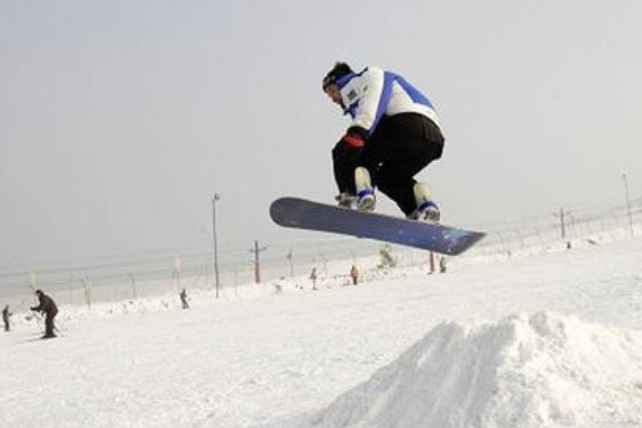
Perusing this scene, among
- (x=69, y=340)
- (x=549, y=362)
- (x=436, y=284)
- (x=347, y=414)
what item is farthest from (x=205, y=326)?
(x=549, y=362)

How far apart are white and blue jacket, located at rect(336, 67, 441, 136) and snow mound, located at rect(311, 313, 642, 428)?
2223mm

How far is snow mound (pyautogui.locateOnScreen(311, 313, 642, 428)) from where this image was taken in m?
5.46

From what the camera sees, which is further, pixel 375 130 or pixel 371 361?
pixel 371 361

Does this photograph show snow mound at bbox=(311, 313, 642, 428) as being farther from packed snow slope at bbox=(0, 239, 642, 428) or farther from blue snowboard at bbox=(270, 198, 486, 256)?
blue snowboard at bbox=(270, 198, 486, 256)

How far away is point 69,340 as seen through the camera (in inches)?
838

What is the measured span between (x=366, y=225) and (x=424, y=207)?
1.40 feet

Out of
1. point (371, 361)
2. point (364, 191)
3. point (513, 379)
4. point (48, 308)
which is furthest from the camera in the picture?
point (48, 308)

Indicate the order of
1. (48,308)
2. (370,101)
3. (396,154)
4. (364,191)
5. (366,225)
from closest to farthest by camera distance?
(370,101) < (364,191) < (396,154) < (366,225) < (48,308)

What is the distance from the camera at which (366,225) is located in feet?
16.4

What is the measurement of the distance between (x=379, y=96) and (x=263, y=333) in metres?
13.5

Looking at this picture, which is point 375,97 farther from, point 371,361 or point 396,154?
point 371,361

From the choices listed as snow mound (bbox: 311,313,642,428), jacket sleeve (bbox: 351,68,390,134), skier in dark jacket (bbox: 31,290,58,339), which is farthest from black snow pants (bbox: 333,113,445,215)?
skier in dark jacket (bbox: 31,290,58,339)

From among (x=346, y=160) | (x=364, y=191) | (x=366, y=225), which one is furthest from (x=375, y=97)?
(x=366, y=225)

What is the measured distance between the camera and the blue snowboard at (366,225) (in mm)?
4949
